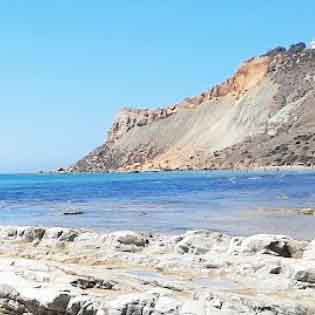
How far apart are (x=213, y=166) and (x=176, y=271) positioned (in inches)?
5803

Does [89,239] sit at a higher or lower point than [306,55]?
lower

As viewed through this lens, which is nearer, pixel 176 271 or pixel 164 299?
pixel 164 299

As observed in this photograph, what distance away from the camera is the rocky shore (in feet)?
26.9

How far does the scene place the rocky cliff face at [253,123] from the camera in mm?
142750

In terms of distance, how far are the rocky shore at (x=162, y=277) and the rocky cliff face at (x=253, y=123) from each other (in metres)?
121

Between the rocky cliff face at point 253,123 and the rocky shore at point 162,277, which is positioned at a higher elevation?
the rocky cliff face at point 253,123

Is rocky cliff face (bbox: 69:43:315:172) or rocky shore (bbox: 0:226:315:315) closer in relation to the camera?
rocky shore (bbox: 0:226:315:315)

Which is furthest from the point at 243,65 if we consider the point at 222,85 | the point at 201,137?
the point at 201,137

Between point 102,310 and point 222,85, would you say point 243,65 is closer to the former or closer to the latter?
point 222,85

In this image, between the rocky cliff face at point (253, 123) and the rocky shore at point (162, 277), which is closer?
the rocky shore at point (162, 277)

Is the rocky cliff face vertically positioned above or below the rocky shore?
above

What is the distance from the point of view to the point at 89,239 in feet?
51.6

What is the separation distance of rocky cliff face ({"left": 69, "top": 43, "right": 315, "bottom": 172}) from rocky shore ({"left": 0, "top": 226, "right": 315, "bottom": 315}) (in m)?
121

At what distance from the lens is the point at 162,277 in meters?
10.4
